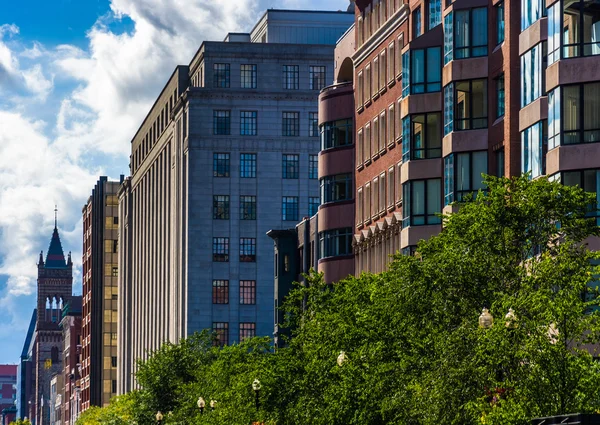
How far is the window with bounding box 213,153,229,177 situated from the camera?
6063 inches

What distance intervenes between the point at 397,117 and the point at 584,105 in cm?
2877

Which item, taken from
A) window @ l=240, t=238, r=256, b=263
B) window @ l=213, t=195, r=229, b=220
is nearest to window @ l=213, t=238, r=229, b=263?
window @ l=240, t=238, r=256, b=263

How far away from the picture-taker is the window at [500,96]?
75.6 meters

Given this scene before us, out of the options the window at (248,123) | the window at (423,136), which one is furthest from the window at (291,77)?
the window at (423,136)


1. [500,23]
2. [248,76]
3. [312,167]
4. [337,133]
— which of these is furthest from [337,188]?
[248,76]

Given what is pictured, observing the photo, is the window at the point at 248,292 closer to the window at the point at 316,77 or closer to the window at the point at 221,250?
the window at the point at 221,250

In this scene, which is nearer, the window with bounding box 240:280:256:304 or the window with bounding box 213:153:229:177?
the window with bounding box 240:280:256:304

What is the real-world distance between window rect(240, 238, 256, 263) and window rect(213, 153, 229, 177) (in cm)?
693

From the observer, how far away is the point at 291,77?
155125 mm

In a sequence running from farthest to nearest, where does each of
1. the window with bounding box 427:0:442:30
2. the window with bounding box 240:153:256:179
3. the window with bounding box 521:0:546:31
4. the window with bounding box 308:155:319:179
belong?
the window with bounding box 308:155:319:179
the window with bounding box 240:153:256:179
the window with bounding box 427:0:442:30
the window with bounding box 521:0:546:31

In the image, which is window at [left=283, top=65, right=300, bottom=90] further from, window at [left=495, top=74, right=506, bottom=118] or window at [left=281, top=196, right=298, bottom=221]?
window at [left=495, top=74, right=506, bottom=118]

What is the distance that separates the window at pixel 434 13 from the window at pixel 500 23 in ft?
25.2

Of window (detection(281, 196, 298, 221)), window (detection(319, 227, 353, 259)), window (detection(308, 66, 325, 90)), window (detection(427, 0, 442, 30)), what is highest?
window (detection(308, 66, 325, 90))

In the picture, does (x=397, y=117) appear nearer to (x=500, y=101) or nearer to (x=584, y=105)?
(x=500, y=101)
